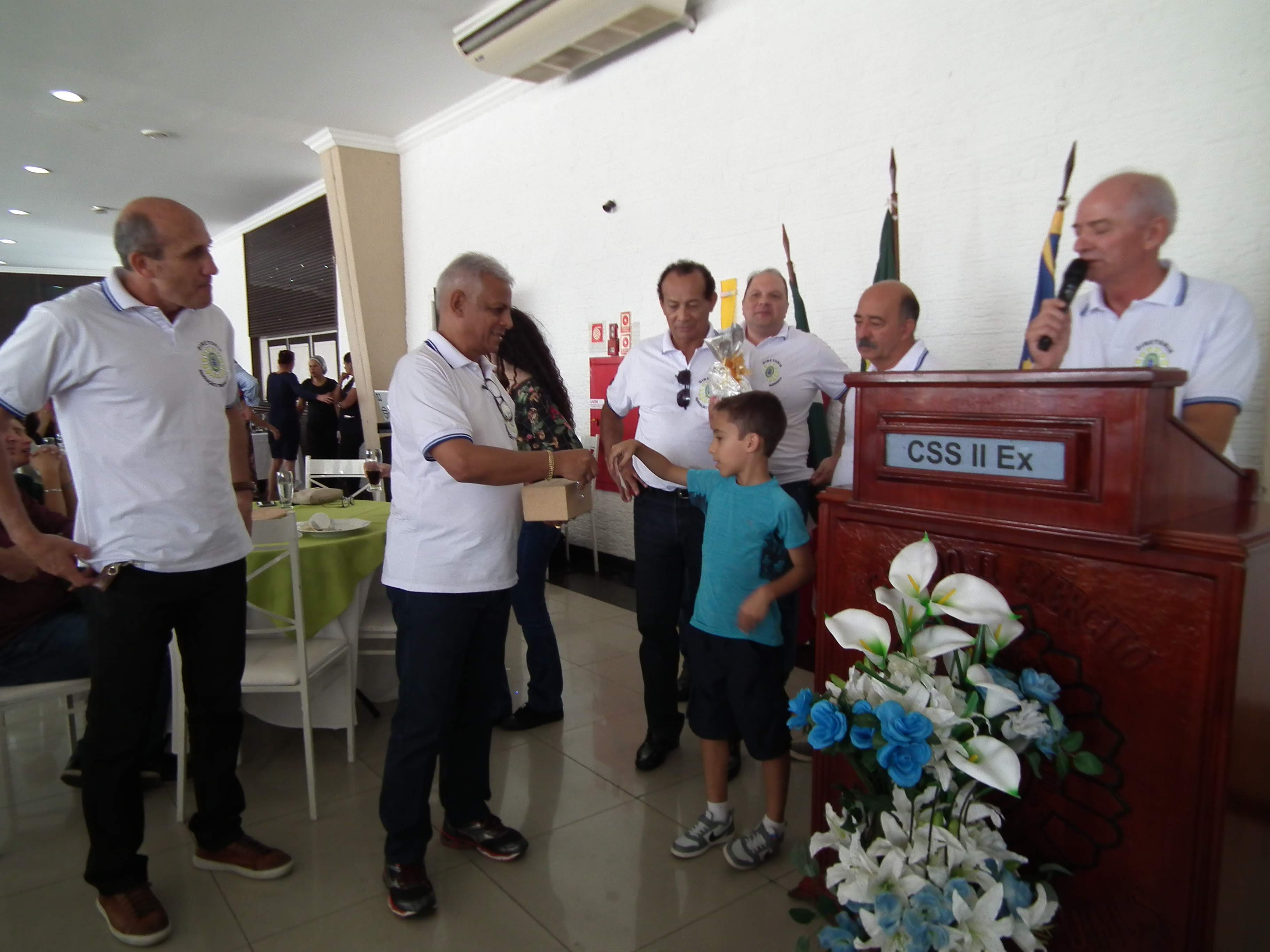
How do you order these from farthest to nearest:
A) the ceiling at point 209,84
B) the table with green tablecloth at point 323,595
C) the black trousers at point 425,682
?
1. the ceiling at point 209,84
2. the table with green tablecloth at point 323,595
3. the black trousers at point 425,682

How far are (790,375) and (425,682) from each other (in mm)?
1727

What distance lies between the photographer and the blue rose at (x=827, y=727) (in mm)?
1209

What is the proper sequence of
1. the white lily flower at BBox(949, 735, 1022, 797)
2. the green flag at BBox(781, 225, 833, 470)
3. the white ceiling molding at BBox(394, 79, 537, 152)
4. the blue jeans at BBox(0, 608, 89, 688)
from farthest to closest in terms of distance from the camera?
the white ceiling molding at BBox(394, 79, 537, 152) → the green flag at BBox(781, 225, 833, 470) → the blue jeans at BBox(0, 608, 89, 688) → the white lily flower at BBox(949, 735, 1022, 797)

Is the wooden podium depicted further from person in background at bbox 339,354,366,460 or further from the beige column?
person in background at bbox 339,354,366,460

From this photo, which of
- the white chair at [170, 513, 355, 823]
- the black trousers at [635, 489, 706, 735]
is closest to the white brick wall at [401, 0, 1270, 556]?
the black trousers at [635, 489, 706, 735]

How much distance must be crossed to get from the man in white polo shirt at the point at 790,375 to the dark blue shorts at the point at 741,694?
0.47m

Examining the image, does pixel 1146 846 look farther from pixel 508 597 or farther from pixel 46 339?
pixel 46 339

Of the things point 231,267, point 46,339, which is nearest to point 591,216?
point 46,339

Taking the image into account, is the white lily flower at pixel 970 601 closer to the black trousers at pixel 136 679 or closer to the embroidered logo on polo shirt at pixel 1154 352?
the embroidered logo on polo shirt at pixel 1154 352

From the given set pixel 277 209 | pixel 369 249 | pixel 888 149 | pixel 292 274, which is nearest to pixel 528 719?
pixel 888 149

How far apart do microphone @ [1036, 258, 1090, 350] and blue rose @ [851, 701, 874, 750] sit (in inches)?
38.2

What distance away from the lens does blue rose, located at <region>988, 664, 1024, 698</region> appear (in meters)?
1.18

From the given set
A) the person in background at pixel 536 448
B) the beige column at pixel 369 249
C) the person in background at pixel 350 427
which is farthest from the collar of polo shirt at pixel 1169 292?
the person in background at pixel 350 427

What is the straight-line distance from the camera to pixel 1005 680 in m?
1.19
